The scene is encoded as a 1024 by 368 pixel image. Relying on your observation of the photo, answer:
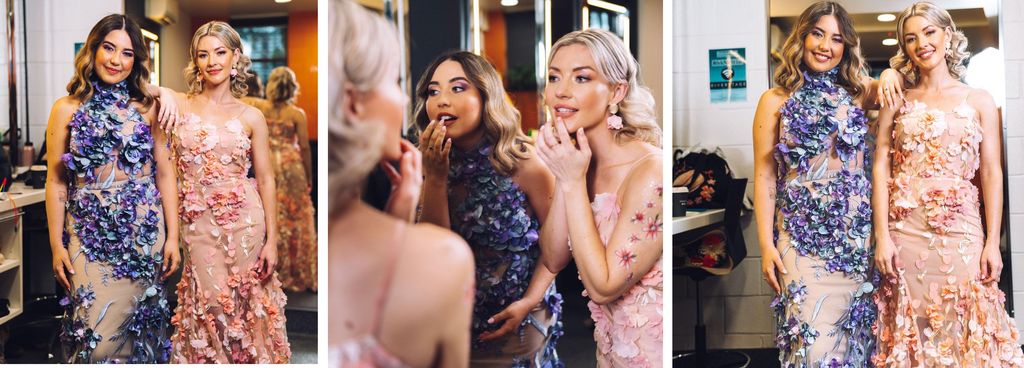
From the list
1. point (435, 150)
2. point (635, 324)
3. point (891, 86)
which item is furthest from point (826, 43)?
point (435, 150)

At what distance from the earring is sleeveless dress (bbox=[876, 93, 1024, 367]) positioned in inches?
41.1

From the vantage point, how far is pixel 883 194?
85.3 inches

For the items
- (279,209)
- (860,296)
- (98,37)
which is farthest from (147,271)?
(860,296)

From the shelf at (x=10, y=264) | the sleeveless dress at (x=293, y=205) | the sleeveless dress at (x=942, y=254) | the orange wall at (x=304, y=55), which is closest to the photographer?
the sleeveless dress at (x=942, y=254)

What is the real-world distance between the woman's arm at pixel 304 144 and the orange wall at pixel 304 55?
30 mm

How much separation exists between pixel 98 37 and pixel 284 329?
126 centimetres

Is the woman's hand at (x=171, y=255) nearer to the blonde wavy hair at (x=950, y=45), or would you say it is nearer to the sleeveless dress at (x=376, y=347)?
the sleeveless dress at (x=376, y=347)

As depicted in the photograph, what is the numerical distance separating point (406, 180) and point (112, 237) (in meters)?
1.12

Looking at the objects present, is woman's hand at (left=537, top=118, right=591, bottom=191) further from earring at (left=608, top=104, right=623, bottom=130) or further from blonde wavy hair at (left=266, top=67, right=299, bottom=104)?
blonde wavy hair at (left=266, top=67, right=299, bottom=104)

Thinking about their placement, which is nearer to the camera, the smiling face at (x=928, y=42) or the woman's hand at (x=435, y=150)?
the woman's hand at (x=435, y=150)

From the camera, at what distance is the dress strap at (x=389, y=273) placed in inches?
77.6

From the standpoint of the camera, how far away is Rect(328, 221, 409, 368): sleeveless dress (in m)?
1.98

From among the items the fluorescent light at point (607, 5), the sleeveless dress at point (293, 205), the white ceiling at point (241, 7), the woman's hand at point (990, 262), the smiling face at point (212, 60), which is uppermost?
the white ceiling at point (241, 7)

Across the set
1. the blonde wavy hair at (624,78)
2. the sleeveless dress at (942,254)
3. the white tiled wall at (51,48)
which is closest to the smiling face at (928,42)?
the sleeveless dress at (942,254)
